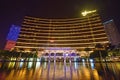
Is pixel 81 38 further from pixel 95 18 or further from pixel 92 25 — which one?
pixel 95 18

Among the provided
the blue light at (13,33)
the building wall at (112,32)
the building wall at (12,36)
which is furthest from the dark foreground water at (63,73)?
the building wall at (112,32)

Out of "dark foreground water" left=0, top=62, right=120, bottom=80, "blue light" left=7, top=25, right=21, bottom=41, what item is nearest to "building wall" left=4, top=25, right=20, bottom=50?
"blue light" left=7, top=25, right=21, bottom=41

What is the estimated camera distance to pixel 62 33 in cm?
4703

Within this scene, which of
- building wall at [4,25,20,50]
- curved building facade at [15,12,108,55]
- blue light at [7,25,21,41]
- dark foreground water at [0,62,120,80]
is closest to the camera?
dark foreground water at [0,62,120,80]

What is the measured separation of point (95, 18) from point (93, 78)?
42814mm

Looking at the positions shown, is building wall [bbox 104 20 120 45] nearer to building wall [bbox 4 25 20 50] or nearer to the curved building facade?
the curved building facade

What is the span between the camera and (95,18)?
4638 centimetres

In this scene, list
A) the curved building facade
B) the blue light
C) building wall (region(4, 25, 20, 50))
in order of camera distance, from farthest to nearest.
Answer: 1. the curved building facade
2. the blue light
3. building wall (region(4, 25, 20, 50))

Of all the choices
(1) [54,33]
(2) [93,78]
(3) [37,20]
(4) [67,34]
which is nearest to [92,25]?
(4) [67,34]

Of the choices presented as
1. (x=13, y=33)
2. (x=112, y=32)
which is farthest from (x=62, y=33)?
(x=112, y=32)

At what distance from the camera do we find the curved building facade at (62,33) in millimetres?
41875

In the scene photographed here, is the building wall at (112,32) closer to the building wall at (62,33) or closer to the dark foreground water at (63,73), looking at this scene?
the building wall at (62,33)

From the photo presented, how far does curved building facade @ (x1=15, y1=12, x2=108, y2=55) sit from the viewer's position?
41.9 meters

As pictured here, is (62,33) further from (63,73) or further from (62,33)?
(63,73)
